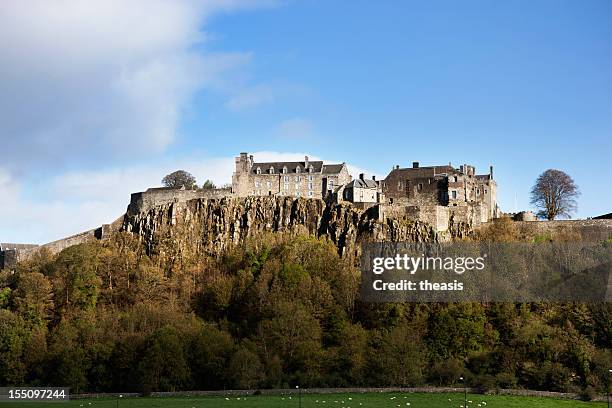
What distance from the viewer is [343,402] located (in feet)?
142

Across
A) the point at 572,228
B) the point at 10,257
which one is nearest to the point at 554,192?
the point at 572,228

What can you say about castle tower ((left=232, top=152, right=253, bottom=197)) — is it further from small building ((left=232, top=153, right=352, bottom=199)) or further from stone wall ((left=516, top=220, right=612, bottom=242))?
stone wall ((left=516, top=220, right=612, bottom=242))

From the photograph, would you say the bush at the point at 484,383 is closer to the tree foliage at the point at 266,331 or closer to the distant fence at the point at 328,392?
the tree foliage at the point at 266,331

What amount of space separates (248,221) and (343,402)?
Answer: 2871cm

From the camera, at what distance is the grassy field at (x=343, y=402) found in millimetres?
42656

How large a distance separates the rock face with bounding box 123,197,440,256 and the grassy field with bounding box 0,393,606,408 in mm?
21117

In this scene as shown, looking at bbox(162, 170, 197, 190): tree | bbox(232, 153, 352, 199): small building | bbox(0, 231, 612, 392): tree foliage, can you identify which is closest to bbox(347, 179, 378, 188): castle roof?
bbox(232, 153, 352, 199): small building

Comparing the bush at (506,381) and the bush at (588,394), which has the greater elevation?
the bush at (506,381)

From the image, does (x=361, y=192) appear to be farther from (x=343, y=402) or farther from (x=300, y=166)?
(x=343, y=402)

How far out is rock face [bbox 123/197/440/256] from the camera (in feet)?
218

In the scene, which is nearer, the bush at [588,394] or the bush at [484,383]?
the bush at [588,394]

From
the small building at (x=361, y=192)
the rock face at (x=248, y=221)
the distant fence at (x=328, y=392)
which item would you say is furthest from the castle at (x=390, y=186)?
the distant fence at (x=328, y=392)

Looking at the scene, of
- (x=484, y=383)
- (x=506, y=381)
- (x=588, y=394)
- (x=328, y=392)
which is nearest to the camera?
(x=588, y=394)

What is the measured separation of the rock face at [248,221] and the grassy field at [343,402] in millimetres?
21117
